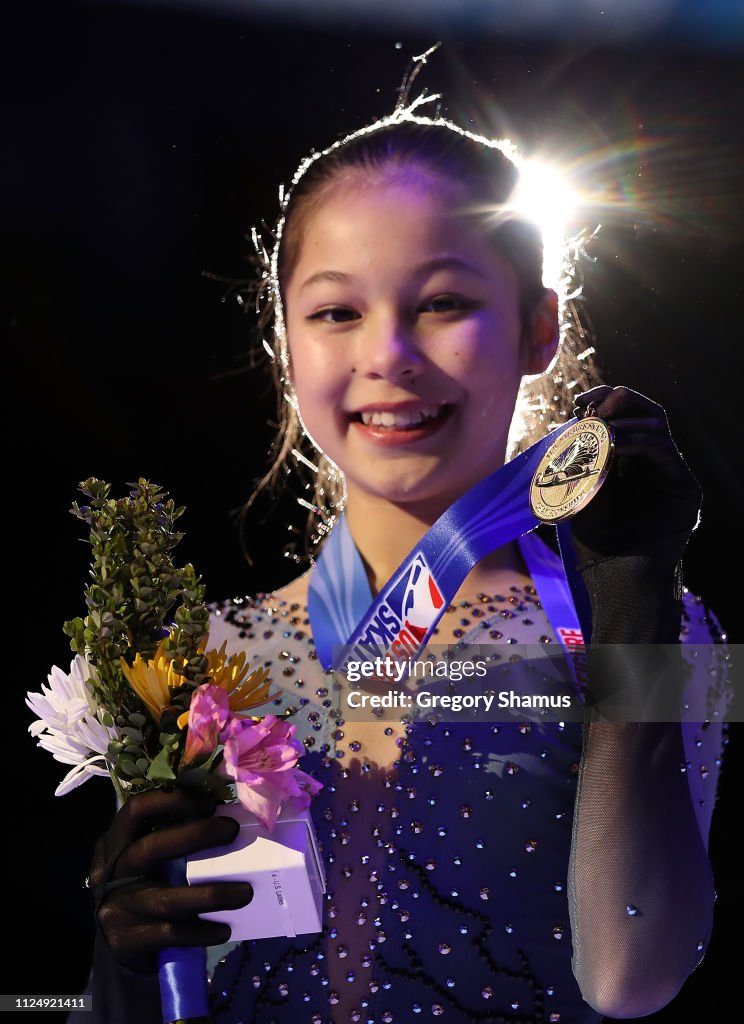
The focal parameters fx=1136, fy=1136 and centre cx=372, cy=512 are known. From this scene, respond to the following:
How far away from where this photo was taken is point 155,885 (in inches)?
52.2

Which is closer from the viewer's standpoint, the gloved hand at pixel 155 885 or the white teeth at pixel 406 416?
the gloved hand at pixel 155 885

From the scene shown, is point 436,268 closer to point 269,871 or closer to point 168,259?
point 168,259

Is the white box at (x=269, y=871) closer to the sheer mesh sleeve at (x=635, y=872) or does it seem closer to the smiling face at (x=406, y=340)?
the sheer mesh sleeve at (x=635, y=872)

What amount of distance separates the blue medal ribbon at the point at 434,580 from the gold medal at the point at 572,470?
43 millimetres

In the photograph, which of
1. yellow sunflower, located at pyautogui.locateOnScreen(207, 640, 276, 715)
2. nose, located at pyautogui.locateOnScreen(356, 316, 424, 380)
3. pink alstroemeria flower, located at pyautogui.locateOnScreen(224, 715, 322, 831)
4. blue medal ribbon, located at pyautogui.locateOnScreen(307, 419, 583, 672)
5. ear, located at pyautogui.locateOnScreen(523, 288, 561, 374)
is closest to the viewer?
pink alstroemeria flower, located at pyautogui.locateOnScreen(224, 715, 322, 831)

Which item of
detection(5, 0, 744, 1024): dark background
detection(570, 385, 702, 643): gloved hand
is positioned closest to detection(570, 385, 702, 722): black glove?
detection(570, 385, 702, 643): gloved hand

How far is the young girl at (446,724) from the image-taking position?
52.9 inches

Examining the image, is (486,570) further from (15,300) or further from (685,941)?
(15,300)

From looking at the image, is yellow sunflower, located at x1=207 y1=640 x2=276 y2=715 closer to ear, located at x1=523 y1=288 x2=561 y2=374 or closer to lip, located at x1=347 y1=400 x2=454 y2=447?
lip, located at x1=347 y1=400 x2=454 y2=447

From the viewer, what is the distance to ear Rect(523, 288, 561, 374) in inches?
70.2

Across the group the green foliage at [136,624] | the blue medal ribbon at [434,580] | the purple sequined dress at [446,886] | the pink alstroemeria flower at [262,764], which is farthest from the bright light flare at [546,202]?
the pink alstroemeria flower at [262,764]

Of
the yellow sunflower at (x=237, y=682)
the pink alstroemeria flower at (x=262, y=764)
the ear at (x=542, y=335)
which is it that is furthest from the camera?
the ear at (x=542, y=335)

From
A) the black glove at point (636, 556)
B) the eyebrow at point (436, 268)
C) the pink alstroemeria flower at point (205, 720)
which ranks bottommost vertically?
the pink alstroemeria flower at point (205, 720)

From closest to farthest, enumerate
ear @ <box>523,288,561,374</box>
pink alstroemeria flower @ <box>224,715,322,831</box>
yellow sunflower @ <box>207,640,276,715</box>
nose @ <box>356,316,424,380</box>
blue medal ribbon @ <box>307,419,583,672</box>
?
pink alstroemeria flower @ <box>224,715,322,831</box> < yellow sunflower @ <box>207,640,276,715</box> < blue medal ribbon @ <box>307,419,583,672</box> < nose @ <box>356,316,424,380</box> < ear @ <box>523,288,561,374</box>
